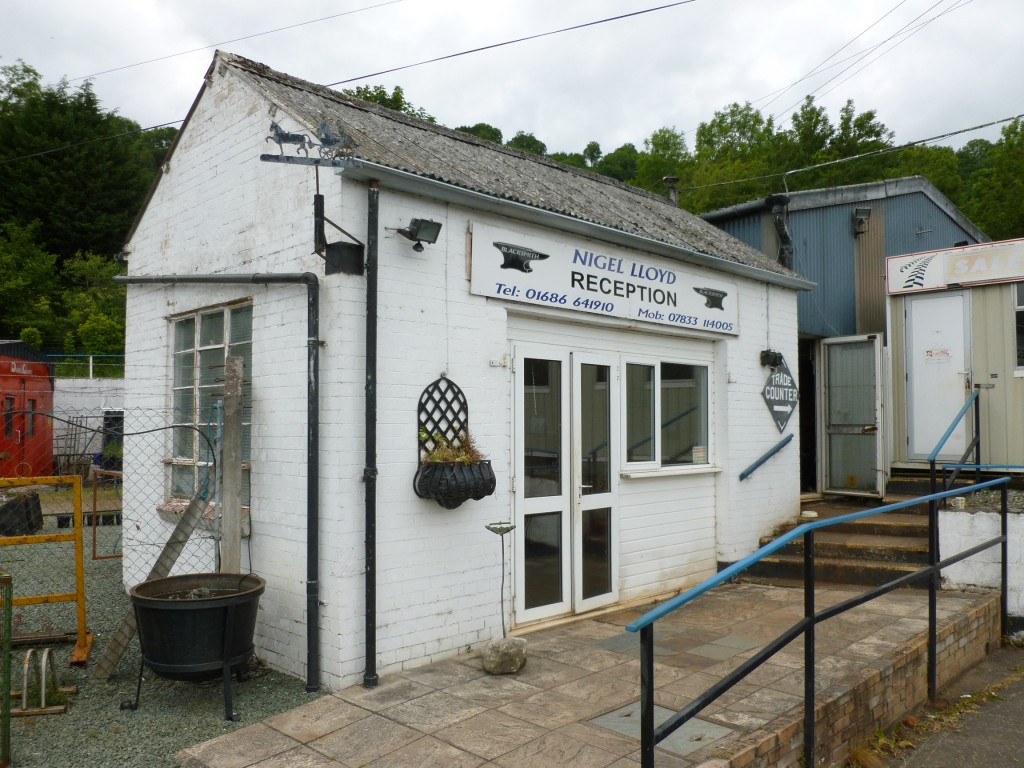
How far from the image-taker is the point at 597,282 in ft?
21.3

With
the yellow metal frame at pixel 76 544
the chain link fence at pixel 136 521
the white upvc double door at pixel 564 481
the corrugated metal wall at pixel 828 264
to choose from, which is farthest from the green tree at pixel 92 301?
the white upvc double door at pixel 564 481

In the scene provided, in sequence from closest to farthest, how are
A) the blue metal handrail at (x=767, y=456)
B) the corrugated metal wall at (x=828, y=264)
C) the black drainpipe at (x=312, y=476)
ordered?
the black drainpipe at (x=312, y=476) < the blue metal handrail at (x=767, y=456) < the corrugated metal wall at (x=828, y=264)

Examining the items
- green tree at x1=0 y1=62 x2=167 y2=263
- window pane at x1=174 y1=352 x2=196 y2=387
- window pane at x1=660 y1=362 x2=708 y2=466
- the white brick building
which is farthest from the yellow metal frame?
green tree at x1=0 y1=62 x2=167 y2=263

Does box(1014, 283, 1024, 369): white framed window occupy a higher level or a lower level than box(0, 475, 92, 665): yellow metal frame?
higher

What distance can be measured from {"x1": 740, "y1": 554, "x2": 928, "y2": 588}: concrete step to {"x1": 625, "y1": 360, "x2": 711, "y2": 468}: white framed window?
1.23 m

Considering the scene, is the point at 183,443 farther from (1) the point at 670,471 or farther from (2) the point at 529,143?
(2) the point at 529,143

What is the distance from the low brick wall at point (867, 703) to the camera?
3916mm

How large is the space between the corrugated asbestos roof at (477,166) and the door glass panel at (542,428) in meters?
1.25

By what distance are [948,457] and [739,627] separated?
4.80 meters

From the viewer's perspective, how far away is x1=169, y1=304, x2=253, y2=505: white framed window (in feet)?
18.6

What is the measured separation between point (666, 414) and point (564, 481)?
164cm

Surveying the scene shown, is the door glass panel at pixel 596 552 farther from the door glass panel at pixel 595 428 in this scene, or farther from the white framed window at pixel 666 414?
the white framed window at pixel 666 414

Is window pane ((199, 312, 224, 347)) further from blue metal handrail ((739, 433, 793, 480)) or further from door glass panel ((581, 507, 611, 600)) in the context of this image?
blue metal handrail ((739, 433, 793, 480))

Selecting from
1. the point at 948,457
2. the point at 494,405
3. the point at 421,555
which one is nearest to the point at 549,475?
the point at 494,405
